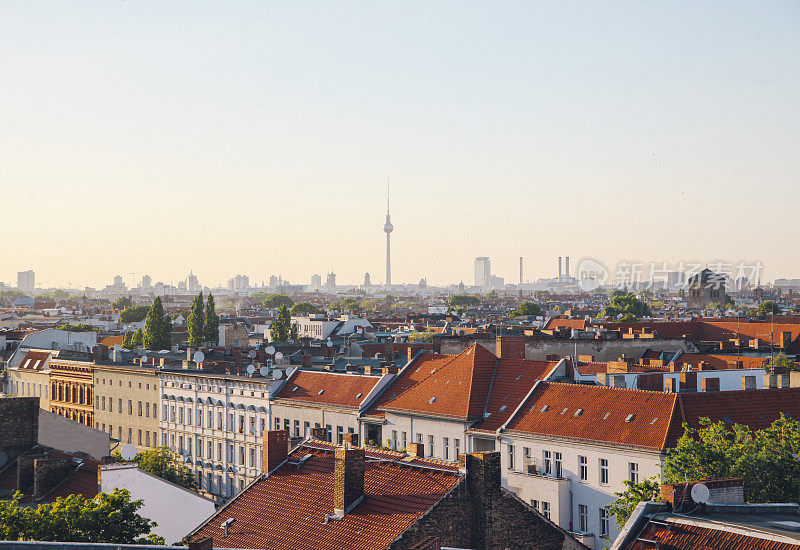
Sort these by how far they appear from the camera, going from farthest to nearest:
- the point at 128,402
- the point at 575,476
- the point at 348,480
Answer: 1. the point at 128,402
2. the point at 575,476
3. the point at 348,480

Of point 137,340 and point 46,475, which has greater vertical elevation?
point 137,340

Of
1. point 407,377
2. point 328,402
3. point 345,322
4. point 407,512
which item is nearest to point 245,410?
point 328,402

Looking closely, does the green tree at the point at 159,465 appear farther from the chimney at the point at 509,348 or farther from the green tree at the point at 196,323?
the green tree at the point at 196,323

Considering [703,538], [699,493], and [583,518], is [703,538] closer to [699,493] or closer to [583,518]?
[699,493]

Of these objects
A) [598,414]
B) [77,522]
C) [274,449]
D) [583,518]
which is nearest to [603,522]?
[583,518]

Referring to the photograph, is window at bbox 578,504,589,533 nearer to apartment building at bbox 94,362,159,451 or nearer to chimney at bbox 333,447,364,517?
chimney at bbox 333,447,364,517

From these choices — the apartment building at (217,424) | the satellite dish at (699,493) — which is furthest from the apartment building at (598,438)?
the apartment building at (217,424)
